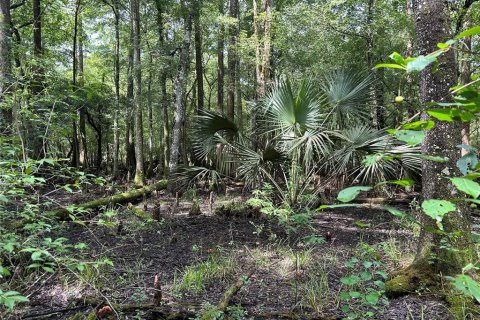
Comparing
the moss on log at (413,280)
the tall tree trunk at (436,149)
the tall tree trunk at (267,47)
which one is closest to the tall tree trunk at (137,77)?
the tall tree trunk at (267,47)

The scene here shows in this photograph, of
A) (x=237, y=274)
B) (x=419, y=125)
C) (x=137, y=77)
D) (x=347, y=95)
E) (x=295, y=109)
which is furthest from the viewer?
(x=137, y=77)

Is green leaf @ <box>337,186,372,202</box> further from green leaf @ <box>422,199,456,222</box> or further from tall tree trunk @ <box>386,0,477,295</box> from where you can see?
tall tree trunk @ <box>386,0,477,295</box>

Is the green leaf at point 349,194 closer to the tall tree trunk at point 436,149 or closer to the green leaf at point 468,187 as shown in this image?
the green leaf at point 468,187

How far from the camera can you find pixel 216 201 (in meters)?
8.48

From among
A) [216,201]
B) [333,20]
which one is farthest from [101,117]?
[333,20]

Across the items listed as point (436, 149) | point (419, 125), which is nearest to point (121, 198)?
point (436, 149)

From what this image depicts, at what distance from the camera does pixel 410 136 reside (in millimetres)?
818

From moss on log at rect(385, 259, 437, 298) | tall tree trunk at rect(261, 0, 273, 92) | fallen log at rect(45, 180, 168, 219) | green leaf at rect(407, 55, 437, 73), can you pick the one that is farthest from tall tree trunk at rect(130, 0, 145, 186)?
green leaf at rect(407, 55, 437, 73)

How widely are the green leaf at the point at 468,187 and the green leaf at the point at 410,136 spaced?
0.12 metres

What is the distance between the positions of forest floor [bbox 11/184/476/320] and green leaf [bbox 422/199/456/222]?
2.06 ft

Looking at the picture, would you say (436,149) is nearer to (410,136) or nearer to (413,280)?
(413,280)

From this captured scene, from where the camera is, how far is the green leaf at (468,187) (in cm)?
71

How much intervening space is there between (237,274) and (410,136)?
10.5 feet

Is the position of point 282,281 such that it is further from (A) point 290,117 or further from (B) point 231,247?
(A) point 290,117
